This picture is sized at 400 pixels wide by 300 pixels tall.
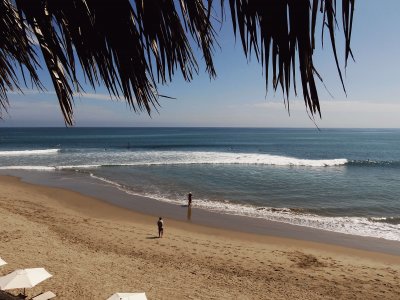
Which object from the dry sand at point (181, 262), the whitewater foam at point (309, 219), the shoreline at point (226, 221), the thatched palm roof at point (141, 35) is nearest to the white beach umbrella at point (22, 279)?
the dry sand at point (181, 262)

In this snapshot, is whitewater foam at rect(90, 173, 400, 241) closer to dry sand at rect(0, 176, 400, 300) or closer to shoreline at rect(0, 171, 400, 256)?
shoreline at rect(0, 171, 400, 256)

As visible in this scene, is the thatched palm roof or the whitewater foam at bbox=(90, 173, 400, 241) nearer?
the thatched palm roof

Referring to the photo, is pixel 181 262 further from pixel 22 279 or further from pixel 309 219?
pixel 309 219

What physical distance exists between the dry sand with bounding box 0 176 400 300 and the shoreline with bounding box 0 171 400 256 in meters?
0.68

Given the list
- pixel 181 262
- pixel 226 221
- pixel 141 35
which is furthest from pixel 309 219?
pixel 141 35

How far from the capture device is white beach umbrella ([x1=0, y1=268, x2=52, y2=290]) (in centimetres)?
756

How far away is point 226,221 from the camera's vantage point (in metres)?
16.8

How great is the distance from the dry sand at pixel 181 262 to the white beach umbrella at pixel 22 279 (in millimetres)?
845

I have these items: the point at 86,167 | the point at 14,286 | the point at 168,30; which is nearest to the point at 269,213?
the point at 14,286

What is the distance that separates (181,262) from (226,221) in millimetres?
5677

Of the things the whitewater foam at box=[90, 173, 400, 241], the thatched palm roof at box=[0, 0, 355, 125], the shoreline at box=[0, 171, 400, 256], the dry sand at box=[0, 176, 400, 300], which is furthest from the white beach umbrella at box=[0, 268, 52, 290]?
the whitewater foam at box=[90, 173, 400, 241]

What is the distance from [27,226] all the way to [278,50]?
1578cm

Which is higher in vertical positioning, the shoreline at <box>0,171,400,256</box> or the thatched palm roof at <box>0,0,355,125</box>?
the thatched palm roof at <box>0,0,355,125</box>

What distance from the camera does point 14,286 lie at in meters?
7.56
